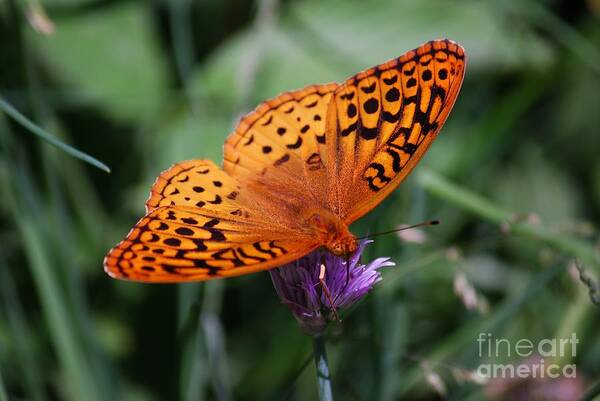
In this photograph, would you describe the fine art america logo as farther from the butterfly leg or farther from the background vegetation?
the butterfly leg

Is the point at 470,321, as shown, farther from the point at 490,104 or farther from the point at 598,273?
the point at 490,104

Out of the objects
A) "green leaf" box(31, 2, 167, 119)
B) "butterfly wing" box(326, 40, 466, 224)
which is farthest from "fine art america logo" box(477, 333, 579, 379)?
"green leaf" box(31, 2, 167, 119)

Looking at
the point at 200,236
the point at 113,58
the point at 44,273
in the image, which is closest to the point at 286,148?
the point at 200,236

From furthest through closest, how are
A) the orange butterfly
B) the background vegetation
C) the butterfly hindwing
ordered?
the background vegetation, the orange butterfly, the butterfly hindwing

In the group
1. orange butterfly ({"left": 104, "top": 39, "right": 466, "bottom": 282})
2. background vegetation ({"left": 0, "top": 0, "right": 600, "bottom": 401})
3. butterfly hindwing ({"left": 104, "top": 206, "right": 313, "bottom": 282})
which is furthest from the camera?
background vegetation ({"left": 0, "top": 0, "right": 600, "bottom": 401})

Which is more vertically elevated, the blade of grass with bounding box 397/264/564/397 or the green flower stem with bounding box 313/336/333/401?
the green flower stem with bounding box 313/336/333/401

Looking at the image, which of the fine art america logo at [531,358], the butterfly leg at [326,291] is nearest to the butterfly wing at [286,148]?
the butterfly leg at [326,291]

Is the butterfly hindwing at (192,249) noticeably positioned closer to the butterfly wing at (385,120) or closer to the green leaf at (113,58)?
the butterfly wing at (385,120)
